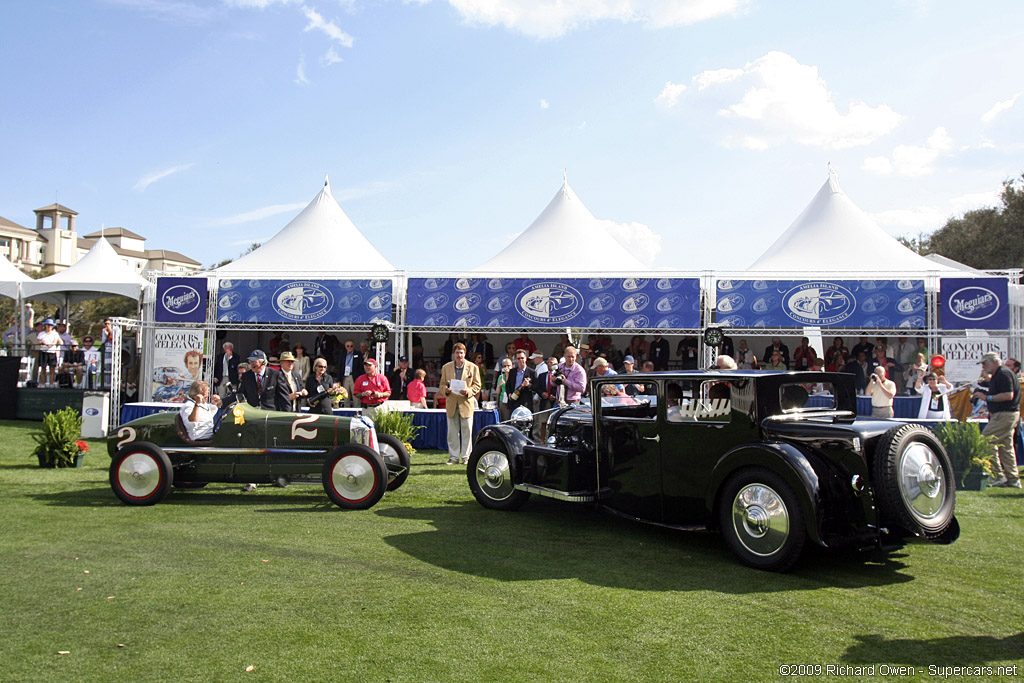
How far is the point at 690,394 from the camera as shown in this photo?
604 centimetres

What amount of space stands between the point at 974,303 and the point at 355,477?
1283 centimetres

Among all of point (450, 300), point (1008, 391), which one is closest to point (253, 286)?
point (450, 300)

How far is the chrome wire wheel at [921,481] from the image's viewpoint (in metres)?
5.13

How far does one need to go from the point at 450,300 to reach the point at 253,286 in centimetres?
463

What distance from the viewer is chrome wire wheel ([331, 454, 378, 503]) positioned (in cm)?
766

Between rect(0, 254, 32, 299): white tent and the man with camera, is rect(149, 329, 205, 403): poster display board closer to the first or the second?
rect(0, 254, 32, 299): white tent

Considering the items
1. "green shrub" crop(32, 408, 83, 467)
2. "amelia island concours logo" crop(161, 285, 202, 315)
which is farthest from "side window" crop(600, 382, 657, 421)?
"amelia island concours logo" crop(161, 285, 202, 315)

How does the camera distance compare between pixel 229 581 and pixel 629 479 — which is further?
pixel 629 479

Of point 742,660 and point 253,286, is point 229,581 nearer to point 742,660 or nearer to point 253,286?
point 742,660

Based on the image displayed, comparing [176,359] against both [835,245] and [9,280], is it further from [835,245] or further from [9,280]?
[835,245]

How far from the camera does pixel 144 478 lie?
7.81 metres

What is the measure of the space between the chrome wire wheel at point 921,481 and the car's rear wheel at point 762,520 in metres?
0.77

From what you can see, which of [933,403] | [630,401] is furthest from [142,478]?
[933,403]

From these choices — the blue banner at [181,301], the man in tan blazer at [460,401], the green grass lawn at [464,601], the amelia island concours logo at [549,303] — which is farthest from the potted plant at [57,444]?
the amelia island concours logo at [549,303]
